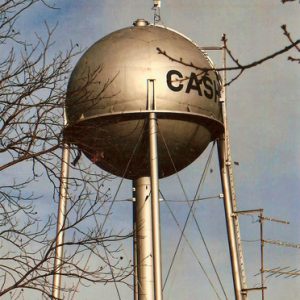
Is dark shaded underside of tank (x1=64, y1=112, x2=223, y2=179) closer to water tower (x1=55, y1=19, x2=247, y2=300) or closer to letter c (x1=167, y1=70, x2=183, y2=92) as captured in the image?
water tower (x1=55, y1=19, x2=247, y2=300)

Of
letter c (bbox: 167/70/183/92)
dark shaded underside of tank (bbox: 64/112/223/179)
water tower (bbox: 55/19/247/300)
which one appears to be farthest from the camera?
dark shaded underside of tank (bbox: 64/112/223/179)

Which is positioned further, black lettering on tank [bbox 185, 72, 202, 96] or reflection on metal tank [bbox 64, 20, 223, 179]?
black lettering on tank [bbox 185, 72, 202, 96]

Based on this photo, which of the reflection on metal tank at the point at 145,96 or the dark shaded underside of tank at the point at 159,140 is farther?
the dark shaded underside of tank at the point at 159,140

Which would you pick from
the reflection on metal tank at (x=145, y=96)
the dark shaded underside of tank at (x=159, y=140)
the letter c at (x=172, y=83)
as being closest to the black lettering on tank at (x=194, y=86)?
the reflection on metal tank at (x=145, y=96)

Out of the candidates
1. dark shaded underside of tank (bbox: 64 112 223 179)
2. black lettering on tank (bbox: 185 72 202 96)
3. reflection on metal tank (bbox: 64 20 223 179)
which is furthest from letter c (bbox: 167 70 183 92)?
dark shaded underside of tank (bbox: 64 112 223 179)

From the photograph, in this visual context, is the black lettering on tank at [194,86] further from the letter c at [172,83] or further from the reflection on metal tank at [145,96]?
the letter c at [172,83]

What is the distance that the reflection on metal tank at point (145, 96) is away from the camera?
1516 centimetres

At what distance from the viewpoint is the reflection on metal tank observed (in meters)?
15.2

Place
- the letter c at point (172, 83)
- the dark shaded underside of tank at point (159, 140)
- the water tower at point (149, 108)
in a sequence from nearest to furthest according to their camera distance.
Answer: the water tower at point (149, 108) < the letter c at point (172, 83) < the dark shaded underside of tank at point (159, 140)

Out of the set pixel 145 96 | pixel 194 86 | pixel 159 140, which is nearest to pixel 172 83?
pixel 194 86

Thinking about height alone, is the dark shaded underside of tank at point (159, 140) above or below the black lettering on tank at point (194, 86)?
below

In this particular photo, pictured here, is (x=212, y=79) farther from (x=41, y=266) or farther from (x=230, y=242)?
(x=41, y=266)

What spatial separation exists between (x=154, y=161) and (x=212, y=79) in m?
2.79

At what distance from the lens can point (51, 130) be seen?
788 centimetres
